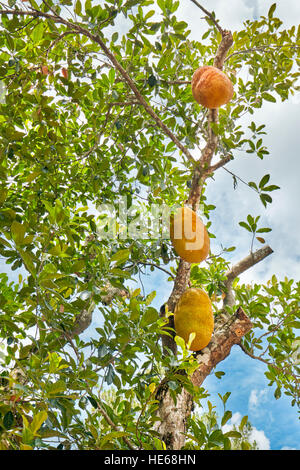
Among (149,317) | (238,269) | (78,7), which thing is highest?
(78,7)

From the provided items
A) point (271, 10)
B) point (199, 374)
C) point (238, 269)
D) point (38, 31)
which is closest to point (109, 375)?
point (199, 374)

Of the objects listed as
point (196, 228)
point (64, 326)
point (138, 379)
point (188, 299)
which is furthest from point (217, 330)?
point (64, 326)

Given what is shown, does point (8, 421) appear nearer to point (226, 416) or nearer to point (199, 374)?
point (226, 416)

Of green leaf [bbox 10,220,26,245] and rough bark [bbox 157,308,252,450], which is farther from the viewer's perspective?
rough bark [bbox 157,308,252,450]

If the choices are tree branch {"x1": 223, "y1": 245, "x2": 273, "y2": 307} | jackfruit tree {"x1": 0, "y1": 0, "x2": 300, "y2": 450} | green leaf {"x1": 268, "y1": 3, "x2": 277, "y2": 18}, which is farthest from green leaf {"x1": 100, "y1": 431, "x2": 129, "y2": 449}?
green leaf {"x1": 268, "y1": 3, "x2": 277, "y2": 18}

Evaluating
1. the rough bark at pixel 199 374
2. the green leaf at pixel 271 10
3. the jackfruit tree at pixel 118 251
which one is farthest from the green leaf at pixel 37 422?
the green leaf at pixel 271 10

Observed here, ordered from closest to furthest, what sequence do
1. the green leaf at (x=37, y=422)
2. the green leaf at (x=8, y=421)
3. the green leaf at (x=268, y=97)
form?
the green leaf at (x=37, y=422) < the green leaf at (x=8, y=421) < the green leaf at (x=268, y=97)

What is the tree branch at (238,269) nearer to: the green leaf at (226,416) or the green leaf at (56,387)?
the green leaf at (226,416)

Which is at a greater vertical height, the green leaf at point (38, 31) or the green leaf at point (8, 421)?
the green leaf at point (38, 31)

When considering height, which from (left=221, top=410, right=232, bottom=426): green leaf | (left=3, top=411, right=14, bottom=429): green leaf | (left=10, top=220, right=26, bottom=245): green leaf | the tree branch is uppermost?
the tree branch

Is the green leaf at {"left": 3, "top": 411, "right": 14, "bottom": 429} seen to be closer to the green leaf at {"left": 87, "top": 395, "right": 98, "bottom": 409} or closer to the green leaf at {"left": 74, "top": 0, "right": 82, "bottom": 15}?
the green leaf at {"left": 87, "top": 395, "right": 98, "bottom": 409}

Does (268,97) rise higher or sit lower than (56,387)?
higher

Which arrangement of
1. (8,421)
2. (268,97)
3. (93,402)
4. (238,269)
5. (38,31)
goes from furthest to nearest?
(238,269) < (268,97) < (38,31) < (93,402) < (8,421)
